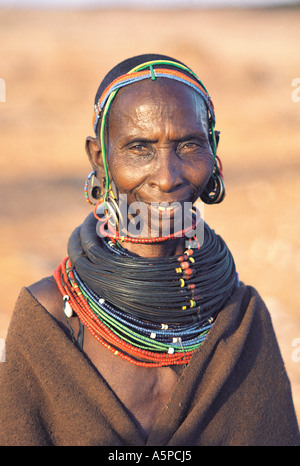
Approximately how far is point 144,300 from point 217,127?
12.9 m

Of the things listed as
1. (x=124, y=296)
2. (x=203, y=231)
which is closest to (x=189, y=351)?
(x=124, y=296)

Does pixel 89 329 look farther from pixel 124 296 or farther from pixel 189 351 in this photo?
pixel 189 351

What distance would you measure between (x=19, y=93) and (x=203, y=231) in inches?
661

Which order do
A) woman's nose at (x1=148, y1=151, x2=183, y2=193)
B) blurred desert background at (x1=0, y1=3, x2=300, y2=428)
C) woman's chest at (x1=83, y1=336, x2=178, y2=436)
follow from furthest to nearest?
blurred desert background at (x1=0, y1=3, x2=300, y2=428)
woman's chest at (x1=83, y1=336, x2=178, y2=436)
woman's nose at (x1=148, y1=151, x2=183, y2=193)

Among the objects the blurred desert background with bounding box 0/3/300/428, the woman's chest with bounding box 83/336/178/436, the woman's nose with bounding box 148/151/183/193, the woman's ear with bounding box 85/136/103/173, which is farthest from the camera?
the blurred desert background with bounding box 0/3/300/428

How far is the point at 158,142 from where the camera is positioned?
2277 mm

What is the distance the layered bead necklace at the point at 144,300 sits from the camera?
2.35m

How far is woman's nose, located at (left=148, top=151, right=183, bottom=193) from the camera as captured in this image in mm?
2242

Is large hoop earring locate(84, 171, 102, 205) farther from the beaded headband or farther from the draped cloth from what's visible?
the draped cloth

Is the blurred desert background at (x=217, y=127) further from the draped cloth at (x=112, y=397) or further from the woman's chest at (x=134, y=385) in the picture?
the woman's chest at (x=134, y=385)

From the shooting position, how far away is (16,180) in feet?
39.2

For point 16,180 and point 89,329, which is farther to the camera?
point 16,180

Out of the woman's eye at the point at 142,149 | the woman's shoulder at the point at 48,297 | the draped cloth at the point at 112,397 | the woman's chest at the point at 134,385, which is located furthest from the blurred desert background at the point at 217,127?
the woman's eye at the point at 142,149

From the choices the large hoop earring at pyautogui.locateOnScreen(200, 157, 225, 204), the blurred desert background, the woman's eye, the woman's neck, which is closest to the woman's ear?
the woman's eye
